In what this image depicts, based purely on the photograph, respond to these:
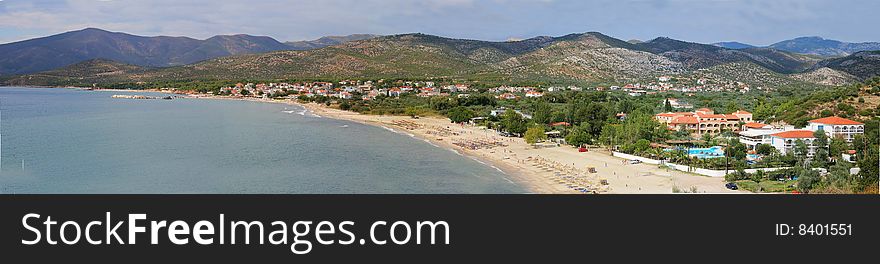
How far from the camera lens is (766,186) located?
13469mm

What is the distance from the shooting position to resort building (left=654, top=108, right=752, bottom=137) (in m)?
25.8

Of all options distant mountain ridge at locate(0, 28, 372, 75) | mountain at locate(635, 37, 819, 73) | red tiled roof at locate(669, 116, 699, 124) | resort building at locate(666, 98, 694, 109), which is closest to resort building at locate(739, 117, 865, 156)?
red tiled roof at locate(669, 116, 699, 124)

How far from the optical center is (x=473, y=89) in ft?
166

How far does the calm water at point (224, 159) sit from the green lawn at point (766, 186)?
443 cm

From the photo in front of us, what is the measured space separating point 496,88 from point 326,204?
47.0 m

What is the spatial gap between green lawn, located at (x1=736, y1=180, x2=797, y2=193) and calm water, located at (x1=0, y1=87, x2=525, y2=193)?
14.5 feet

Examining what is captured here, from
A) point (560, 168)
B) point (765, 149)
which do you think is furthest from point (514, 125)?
point (765, 149)

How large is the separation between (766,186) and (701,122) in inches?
522

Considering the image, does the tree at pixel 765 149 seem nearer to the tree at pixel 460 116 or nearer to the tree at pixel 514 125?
→ the tree at pixel 514 125

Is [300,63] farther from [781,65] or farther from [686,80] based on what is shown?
[781,65]

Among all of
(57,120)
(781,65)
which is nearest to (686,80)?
(781,65)

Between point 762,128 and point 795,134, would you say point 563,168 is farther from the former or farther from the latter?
point 762,128

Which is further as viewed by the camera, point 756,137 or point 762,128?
point 762,128

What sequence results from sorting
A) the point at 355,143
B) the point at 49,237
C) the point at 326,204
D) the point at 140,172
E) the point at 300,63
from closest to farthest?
the point at 49,237 < the point at 326,204 < the point at 140,172 < the point at 355,143 < the point at 300,63
